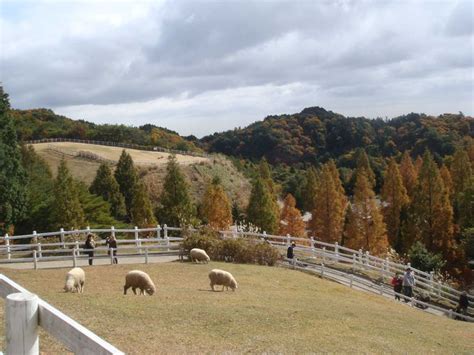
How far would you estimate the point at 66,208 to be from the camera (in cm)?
4331

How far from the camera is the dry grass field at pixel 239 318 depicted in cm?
1123

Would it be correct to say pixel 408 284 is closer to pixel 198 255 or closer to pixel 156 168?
pixel 198 255

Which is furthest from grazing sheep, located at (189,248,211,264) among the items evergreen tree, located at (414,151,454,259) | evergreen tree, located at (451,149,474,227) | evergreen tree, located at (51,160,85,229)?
evergreen tree, located at (451,149,474,227)

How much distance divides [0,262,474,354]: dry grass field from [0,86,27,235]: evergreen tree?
65.9ft


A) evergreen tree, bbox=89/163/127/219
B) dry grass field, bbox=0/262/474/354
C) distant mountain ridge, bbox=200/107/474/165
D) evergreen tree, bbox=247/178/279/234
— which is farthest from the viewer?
distant mountain ridge, bbox=200/107/474/165

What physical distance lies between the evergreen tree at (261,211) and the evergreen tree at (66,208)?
54.6ft

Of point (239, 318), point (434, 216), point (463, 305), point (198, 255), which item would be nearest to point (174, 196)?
point (198, 255)

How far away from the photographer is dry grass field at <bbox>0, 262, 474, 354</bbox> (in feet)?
36.8

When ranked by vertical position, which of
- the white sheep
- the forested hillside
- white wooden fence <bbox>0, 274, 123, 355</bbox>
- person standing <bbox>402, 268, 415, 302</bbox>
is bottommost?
person standing <bbox>402, 268, 415, 302</bbox>

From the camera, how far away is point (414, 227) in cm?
5016

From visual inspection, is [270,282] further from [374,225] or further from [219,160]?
[219,160]

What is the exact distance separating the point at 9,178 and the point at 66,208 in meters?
5.02

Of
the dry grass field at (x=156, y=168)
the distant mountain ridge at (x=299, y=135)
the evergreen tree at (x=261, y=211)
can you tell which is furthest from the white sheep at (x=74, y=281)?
the distant mountain ridge at (x=299, y=135)

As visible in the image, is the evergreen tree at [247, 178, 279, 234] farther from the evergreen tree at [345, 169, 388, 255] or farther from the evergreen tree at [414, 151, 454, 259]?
the evergreen tree at [414, 151, 454, 259]
